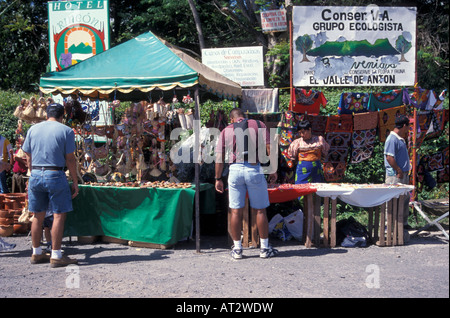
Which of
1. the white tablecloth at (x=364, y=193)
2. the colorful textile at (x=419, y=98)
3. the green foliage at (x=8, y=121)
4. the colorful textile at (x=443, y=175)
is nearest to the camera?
the white tablecloth at (x=364, y=193)

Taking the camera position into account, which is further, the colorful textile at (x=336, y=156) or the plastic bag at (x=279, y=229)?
the colorful textile at (x=336, y=156)

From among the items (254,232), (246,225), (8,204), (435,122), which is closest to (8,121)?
(8,204)

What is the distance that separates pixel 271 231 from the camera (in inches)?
295

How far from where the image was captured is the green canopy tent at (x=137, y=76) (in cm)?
653

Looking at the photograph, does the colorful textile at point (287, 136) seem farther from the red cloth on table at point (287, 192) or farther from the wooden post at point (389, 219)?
the wooden post at point (389, 219)

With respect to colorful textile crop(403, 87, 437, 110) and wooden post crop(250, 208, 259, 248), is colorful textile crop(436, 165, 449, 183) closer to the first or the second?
colorful textile crop(403, 87, 437, 110)

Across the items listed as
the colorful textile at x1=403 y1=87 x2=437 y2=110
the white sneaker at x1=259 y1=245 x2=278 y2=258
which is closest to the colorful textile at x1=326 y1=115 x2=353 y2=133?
the colorful textile at x1=403 y1=87 x2=437 y2=110

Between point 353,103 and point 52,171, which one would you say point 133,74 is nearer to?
point 52,171

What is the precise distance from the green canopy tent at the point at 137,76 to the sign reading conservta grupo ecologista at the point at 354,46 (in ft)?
5.68

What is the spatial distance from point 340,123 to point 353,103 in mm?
415

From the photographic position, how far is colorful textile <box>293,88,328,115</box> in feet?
27.1

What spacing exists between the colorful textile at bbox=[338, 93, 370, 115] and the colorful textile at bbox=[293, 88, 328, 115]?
362 mm

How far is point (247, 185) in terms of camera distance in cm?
607

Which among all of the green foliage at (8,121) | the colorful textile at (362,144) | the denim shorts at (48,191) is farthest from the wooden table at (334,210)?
the green foliage at (8,121)
